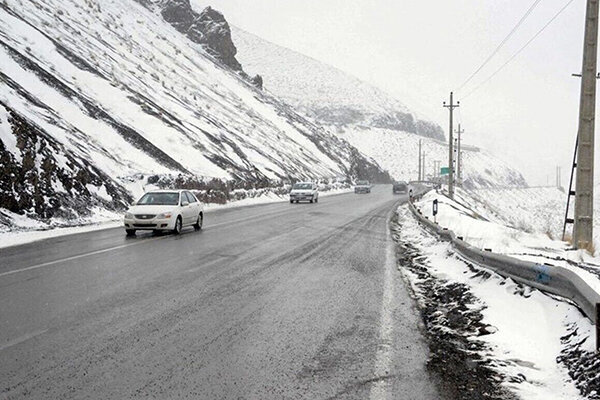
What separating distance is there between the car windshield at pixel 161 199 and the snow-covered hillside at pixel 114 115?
14.5 ft

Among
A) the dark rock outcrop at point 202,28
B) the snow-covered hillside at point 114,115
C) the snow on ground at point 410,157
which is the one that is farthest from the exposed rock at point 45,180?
the snow on ground at point 410,157

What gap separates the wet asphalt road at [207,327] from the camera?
14.2 ft

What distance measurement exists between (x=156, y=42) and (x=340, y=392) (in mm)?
70091

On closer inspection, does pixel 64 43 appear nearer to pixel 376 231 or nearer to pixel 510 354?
pixel 376 231

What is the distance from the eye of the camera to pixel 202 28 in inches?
3644

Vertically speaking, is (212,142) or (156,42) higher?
(156,42)

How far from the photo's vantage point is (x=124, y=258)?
11.3m

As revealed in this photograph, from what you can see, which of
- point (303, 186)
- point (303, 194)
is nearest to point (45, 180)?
point (303, 194)

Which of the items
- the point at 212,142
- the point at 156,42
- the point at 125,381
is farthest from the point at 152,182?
the point at 156,42

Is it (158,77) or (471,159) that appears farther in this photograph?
(471,159)

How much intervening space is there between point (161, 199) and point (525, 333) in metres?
13.8

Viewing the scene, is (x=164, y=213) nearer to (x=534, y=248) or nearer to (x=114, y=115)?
(x=534, y=248)

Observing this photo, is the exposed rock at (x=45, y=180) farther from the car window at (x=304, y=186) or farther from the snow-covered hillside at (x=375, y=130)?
the snow-covered hillside at (x=375, y=130)

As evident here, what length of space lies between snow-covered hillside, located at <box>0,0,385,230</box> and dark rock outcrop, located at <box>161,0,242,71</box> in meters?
7.42
